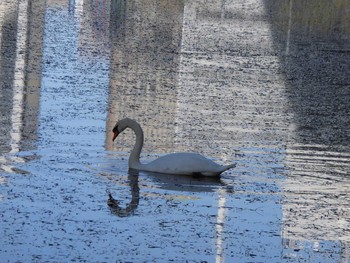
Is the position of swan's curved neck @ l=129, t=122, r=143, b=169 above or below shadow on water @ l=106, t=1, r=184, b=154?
below

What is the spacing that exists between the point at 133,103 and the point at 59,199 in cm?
597

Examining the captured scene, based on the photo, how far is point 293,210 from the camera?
35.1 feet

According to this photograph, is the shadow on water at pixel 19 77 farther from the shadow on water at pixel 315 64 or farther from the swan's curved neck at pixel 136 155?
the shadow on water at pixel 315 64

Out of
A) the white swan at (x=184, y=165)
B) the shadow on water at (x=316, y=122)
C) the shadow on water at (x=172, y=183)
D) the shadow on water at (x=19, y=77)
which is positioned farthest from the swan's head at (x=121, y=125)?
the shadow on water at (x=316, y=122)

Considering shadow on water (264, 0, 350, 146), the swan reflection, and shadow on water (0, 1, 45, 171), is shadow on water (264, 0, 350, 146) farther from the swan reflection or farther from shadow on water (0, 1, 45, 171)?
the swan reflection

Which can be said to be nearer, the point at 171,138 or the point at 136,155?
the point at 136,155

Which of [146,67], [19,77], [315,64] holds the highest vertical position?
[315,64]

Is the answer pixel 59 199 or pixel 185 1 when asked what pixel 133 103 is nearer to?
pixel 59 199

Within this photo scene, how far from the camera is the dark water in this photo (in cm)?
948

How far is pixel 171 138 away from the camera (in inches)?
550

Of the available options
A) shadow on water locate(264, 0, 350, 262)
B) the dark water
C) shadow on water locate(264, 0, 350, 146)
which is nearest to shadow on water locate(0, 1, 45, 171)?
the dark water

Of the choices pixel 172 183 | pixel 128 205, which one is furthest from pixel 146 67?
pixel 128 205

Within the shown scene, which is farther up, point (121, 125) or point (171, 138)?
point (121, 125)

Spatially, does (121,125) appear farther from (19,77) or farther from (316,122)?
(19,77)
